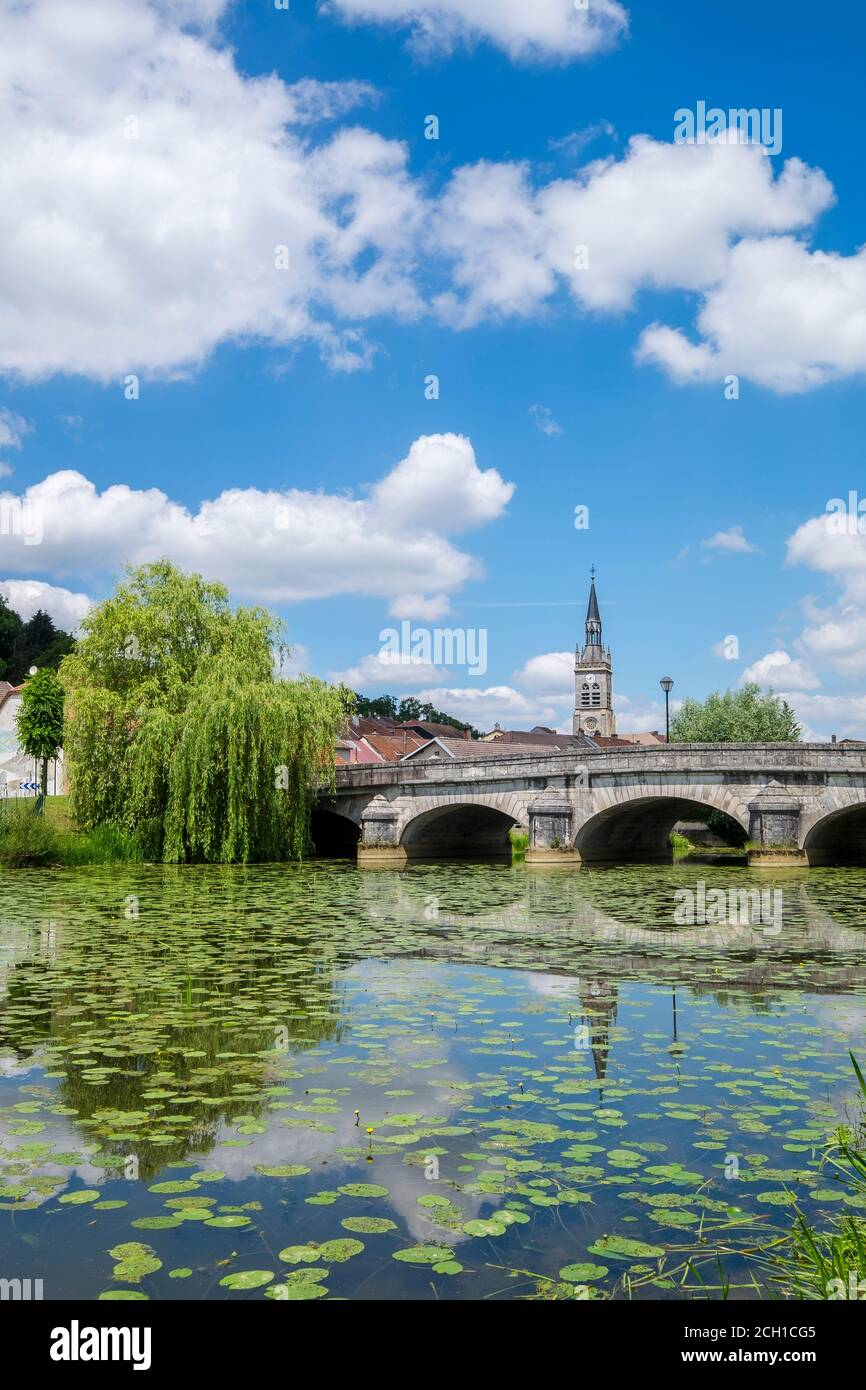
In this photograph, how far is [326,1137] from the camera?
5.49 m

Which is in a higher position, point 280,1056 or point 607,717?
point 607,717

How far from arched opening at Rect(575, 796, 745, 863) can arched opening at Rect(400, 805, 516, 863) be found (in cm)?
316

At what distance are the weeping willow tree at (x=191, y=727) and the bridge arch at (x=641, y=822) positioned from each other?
8.22 m

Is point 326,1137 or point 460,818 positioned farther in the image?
point 460,818

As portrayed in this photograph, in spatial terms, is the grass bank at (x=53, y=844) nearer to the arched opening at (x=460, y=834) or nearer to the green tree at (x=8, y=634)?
the arched opening at (x=460, y=834)

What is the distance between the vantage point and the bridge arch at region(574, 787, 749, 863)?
1125 inches

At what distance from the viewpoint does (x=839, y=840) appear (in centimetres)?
3325

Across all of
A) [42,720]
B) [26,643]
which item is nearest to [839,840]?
[42,720]

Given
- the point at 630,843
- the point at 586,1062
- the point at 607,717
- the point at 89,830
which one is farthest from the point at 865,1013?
the point at 607,717

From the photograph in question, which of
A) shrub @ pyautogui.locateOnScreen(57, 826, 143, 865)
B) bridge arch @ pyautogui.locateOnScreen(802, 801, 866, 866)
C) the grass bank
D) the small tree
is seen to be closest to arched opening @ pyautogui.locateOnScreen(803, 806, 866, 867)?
bridge arch @ pyautogui.locateOnScreen(802, 801, 866, 866)

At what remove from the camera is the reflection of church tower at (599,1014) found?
7.27m

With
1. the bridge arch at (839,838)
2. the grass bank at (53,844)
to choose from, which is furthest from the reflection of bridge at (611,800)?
the grass bank at (53,844)

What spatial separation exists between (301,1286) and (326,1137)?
67.5 inches
